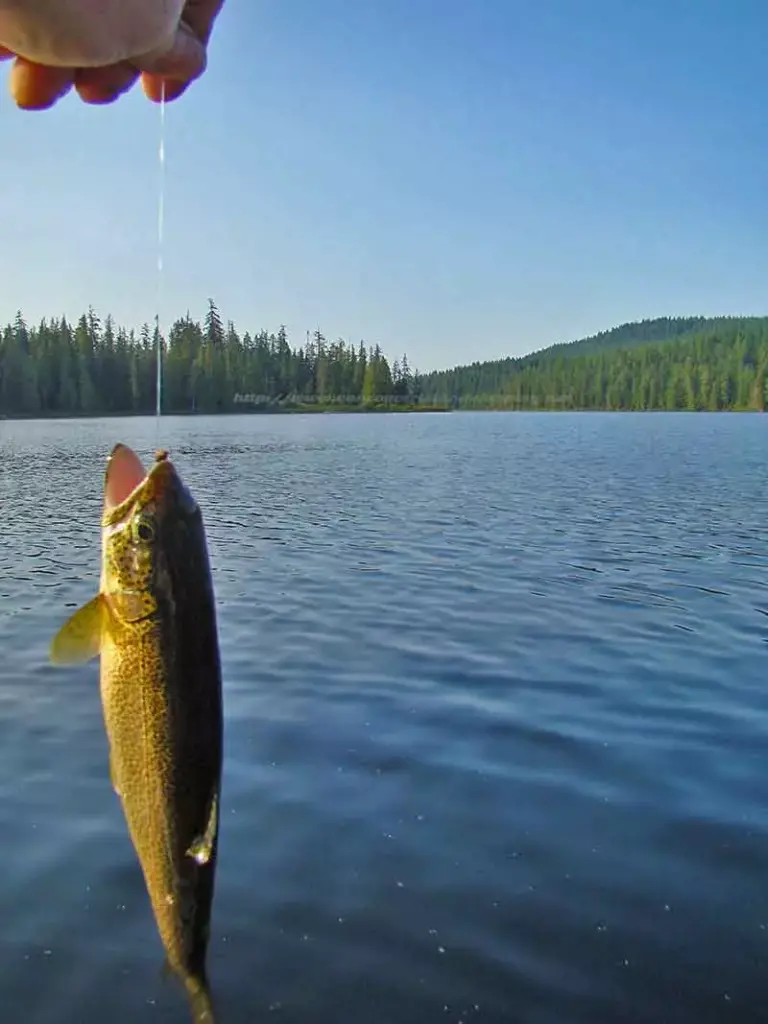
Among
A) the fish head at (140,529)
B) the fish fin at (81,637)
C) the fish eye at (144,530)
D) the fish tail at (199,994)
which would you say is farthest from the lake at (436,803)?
Answer: the fish eye at (144,530)

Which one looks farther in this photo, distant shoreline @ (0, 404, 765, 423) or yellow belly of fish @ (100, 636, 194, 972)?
distant shoreline @ (0, 404, 765, 423)

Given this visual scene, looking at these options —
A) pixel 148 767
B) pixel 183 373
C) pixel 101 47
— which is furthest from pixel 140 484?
pixel 183 373

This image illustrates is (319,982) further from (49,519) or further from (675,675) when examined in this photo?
(49,519)

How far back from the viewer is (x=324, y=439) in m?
71.2

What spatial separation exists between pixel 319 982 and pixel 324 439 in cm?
6595

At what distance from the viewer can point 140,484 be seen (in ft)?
8.79

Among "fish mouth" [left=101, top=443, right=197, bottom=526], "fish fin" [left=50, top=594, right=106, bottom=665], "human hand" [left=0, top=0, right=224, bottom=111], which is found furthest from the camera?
"fish fin" [left=50, top=594, right=106, bottom=665]

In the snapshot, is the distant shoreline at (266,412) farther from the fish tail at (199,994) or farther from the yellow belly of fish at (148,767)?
the yellow belly of fish at (148,767)

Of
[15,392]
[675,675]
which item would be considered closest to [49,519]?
[675,675]

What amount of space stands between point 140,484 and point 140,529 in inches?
4.9

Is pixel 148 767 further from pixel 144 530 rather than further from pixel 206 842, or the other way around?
pixel 144 530

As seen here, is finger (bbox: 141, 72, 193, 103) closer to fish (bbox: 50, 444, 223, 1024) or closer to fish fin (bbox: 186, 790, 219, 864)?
fish (bbox: 50, 444, 223, 1024)

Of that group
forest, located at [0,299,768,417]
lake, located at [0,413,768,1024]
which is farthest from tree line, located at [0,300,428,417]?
lake, located at [0,413,768,1024]

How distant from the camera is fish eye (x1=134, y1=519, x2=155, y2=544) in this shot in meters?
2.70
